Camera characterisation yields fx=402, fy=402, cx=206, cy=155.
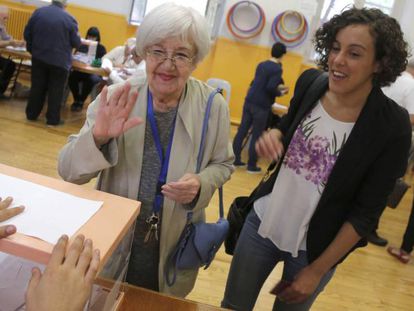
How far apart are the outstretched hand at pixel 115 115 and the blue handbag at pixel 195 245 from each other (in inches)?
12.3

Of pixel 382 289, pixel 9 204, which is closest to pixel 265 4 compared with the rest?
pixel 382 289

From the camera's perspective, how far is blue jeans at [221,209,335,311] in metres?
1.53

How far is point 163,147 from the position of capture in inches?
51.1

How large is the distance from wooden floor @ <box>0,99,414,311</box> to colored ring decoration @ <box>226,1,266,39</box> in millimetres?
2951

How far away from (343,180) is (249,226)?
17.2 inches

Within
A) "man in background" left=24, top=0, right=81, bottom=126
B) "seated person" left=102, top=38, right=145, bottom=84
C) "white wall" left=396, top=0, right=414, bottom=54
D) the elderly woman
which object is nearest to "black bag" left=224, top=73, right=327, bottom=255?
the elderly woman

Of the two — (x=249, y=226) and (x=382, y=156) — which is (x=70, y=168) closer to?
(x=249, y=226)

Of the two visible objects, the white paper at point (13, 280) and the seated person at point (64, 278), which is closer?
the seated person at point (64, 278)

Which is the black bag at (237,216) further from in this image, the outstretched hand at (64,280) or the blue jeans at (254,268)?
the outstretched hand at (64,280)

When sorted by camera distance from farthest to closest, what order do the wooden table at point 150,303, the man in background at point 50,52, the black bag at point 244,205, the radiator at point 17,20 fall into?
the radiator at point 17,20 → the man in background at point 50,52 → the black bag at point 244,205 → the wooden table at point 150,303

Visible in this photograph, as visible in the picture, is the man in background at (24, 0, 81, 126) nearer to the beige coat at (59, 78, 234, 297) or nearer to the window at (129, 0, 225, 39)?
the window at (129, 0, 225, 39)

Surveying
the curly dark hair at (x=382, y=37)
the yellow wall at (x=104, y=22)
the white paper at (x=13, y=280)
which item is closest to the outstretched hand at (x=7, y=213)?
the white paper at (x=13, y=280)

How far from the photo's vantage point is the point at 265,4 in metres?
6.94

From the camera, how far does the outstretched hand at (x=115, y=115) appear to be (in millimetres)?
1078
